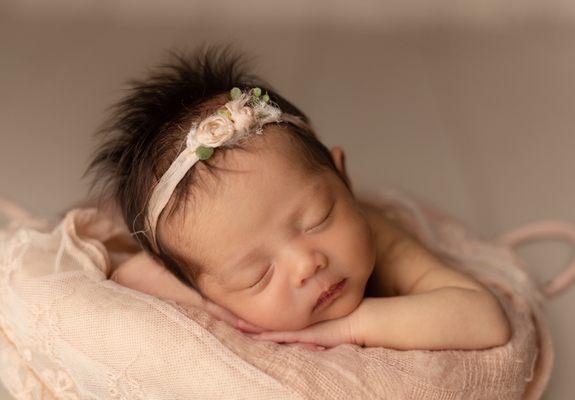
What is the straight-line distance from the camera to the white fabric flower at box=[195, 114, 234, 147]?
121 cm

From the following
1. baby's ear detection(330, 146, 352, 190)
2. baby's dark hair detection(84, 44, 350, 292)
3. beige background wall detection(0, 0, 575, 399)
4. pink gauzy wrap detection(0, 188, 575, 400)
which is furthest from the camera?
beige background wall detection(0, 0, 575, 399)

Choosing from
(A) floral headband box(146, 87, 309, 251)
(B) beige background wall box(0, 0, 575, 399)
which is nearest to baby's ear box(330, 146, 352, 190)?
(A) floral headband box(146, 87, 309, 251)

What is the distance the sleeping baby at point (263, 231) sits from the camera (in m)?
1.20

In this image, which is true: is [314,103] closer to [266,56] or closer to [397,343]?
[266,56]

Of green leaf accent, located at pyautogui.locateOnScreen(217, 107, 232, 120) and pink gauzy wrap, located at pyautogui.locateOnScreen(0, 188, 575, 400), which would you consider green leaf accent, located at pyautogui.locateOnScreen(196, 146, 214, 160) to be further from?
pink gauzy wrap, located at pyautogui.locateOnScreen(0, 188, 575, 400)

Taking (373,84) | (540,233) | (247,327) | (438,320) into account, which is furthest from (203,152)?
(373,84)

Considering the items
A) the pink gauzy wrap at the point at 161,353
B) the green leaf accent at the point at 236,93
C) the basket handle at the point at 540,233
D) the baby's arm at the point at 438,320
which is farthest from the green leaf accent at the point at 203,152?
the basket handle at the point at 540,233

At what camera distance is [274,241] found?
120 cm

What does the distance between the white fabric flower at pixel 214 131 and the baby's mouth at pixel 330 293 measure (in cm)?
27

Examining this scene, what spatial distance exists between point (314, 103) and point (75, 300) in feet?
3.53

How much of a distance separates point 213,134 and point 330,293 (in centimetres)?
30

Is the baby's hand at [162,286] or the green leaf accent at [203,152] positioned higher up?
the green leaf accent at [203,152]

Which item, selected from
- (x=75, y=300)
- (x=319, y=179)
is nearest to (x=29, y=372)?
(x=75, y=300)

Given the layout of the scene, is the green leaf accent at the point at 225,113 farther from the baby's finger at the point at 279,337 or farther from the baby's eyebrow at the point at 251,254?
the baby's finger at the point at 279,337
